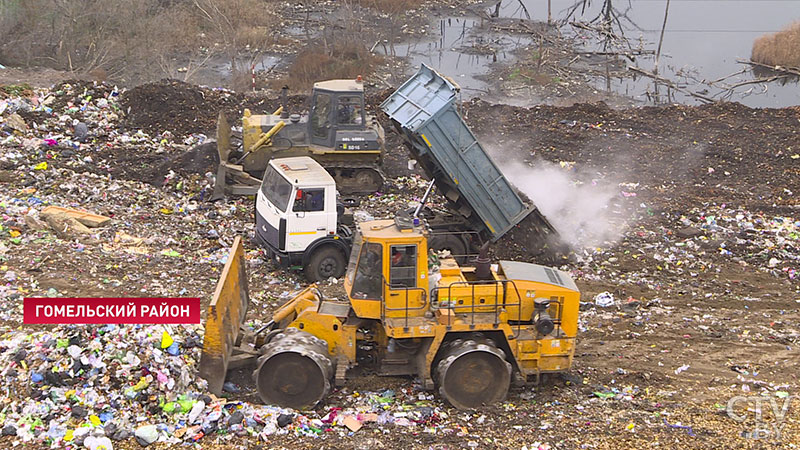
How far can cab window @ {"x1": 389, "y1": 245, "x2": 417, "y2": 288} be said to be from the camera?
7605 mm

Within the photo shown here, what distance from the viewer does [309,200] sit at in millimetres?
10750

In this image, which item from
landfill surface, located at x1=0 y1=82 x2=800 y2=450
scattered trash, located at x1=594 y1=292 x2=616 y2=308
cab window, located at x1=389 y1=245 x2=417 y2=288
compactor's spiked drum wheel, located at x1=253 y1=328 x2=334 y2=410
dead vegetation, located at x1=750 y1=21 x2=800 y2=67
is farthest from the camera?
dead vegetation, located at x1=750 y1=21 x2=800 y2=67

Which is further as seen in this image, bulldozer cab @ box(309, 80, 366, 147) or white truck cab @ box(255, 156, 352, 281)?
bulldozer cab @ box(309, 80, 366, 147)

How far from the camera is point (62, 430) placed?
657cm

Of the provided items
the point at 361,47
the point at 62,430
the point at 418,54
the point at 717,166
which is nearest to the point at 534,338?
the point at 62,430

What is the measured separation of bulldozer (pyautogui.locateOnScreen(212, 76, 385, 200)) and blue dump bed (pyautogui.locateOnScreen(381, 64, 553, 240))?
8.18 feet

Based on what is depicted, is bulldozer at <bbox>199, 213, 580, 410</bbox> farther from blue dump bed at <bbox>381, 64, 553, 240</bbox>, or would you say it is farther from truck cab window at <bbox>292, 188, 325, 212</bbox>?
blue dump bed at <bbox>381, 64, 553, 240</bbox>

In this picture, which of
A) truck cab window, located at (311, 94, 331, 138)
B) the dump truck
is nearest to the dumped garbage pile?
truck cab window, located at (311, 94, 331, 138)

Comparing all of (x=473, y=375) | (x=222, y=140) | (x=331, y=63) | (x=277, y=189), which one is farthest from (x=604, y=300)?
(x=331, y=63)

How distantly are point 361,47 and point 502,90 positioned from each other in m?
4.74

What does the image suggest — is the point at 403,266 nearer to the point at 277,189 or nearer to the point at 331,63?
the point at 277,189

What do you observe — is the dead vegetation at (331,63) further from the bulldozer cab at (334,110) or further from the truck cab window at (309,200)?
the truck cab window at (309,200)

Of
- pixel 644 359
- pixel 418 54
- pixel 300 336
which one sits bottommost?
pixel 644 359

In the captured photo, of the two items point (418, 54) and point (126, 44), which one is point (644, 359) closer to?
point (126, 44)
